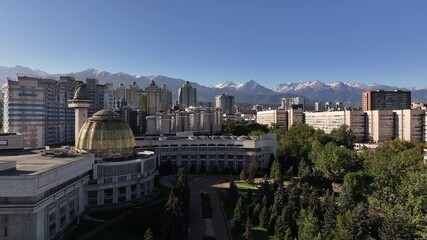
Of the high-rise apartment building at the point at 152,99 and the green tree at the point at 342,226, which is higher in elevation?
the high-rise apartment building at the point at 152,99

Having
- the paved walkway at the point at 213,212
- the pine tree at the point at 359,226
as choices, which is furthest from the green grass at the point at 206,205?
the pine tree at the point at 359,226

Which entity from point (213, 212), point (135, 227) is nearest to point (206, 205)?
point (213, 212)

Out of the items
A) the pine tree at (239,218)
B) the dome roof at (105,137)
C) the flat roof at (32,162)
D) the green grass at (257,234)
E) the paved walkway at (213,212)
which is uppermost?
the dome roof at (105,137)

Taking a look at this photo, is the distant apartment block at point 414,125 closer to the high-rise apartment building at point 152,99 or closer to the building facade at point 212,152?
the building facade at point 212,152

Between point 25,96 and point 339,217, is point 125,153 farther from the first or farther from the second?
point 25,96

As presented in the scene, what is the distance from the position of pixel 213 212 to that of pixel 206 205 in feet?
9.60

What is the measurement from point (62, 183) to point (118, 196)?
519 inches

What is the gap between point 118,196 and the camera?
171 ft

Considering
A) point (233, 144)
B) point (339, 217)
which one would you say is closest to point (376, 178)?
point (339, 217)

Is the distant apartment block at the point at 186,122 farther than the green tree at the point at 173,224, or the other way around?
the distant apartment block at the point at 186,122

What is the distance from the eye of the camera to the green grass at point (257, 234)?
39106 mm

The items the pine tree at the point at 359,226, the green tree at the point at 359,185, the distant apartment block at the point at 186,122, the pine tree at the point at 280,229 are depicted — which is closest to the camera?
the pine tree at the point at 359,226

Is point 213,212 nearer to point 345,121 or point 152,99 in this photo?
point 345,121

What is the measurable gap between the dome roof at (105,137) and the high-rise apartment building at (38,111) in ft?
113
